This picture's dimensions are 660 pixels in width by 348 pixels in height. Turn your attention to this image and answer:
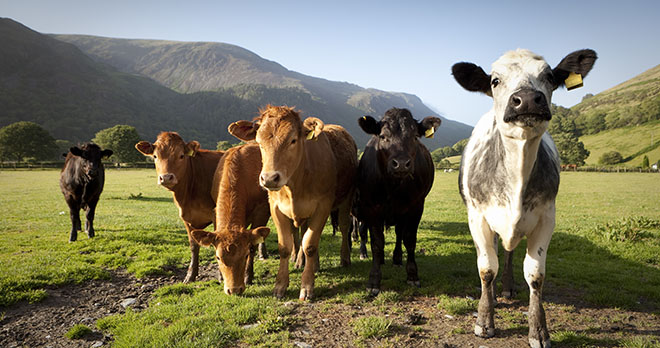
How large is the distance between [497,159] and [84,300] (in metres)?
6.81

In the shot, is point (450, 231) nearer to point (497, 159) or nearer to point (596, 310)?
point (596, 310)

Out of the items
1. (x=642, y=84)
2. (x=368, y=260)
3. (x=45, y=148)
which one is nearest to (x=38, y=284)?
(x=368, y=260)

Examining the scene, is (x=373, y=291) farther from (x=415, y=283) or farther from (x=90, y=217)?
(x=90, y=217)

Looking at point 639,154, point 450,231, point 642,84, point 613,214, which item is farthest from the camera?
point 642,84

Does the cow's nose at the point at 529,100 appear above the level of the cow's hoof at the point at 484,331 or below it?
above

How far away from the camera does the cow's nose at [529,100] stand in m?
3.05

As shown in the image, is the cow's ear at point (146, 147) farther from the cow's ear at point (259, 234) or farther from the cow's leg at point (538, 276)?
the cow's leg at point (538, 276)

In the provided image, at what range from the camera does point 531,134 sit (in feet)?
10.7

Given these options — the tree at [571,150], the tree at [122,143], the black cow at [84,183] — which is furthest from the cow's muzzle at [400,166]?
the tree at [571,150]

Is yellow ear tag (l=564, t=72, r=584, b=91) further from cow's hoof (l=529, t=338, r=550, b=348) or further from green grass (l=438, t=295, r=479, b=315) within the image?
green grass (l=438, t=295, r=479, b=315)

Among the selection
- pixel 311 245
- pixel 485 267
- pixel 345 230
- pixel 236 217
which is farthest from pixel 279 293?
pixel 485 267

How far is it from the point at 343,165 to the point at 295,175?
1437mm

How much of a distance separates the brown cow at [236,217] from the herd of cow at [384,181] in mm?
19

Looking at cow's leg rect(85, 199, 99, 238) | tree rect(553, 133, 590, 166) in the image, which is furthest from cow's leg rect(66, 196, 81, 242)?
tree rect(553, 133, 590, 166)
